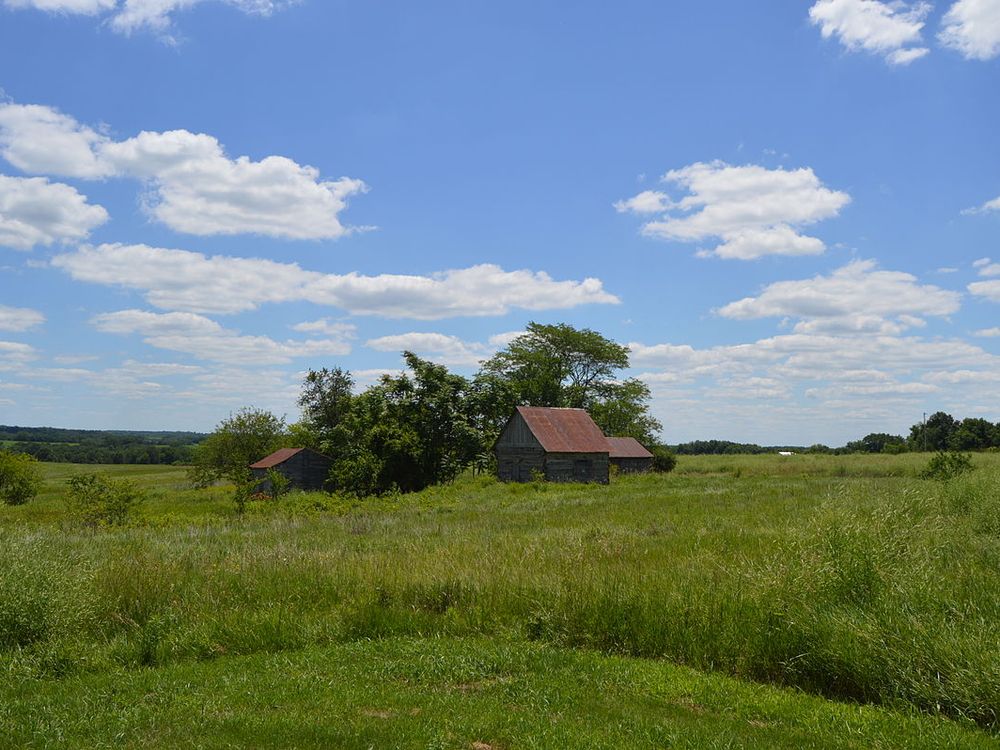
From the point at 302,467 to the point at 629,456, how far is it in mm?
27883

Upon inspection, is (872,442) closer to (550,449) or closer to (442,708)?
(550,449)

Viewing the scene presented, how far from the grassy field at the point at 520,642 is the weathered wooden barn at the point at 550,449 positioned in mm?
30342

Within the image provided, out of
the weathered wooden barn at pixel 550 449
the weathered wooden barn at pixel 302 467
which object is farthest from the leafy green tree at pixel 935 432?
the weathered wooden barn at pixel 302 467

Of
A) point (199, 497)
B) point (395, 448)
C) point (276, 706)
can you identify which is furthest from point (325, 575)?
point (199, 497)

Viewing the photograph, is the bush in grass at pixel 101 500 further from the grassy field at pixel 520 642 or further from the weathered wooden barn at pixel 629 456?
the weathered wooden barn at pixel 629 456

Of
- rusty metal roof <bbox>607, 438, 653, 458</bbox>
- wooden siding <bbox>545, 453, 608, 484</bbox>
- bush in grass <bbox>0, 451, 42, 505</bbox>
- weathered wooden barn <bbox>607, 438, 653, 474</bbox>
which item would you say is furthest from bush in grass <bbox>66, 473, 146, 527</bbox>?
rusty metal roof <bbox>607, 438, 653, 458</bbox>

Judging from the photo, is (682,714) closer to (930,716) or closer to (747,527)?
(930,716)

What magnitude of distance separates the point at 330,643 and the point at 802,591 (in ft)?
19.6

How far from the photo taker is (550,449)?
43.4m

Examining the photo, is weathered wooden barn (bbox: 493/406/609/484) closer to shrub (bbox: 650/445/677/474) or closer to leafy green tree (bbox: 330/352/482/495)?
leafy green tree (bbox: 330/352/482/495)

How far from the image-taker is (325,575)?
1089 centimetres

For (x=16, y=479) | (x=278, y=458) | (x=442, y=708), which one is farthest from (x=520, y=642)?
(x=16, y=479)

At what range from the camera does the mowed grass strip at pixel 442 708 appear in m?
5.59

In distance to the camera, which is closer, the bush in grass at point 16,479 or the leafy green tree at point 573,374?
the bush in grass at point 16,479
